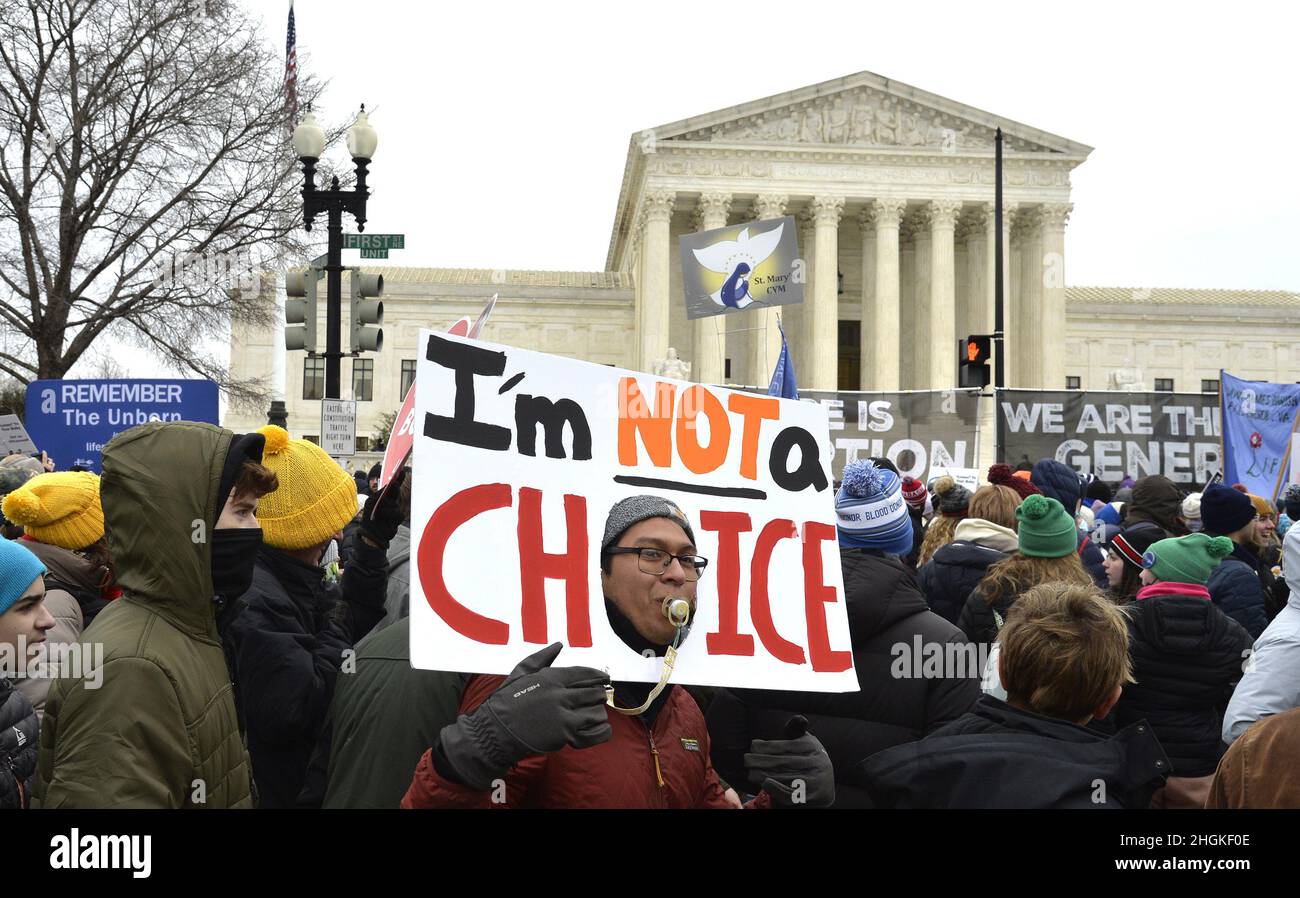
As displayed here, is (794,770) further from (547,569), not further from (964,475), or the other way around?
(964,475)

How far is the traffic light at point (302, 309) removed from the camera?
11648 millimetres

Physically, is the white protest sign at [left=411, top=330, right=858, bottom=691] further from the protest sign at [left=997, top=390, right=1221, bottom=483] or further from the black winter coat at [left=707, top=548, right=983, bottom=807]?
the protest sign at [left=997, top=390, right=1221, bottom=483]

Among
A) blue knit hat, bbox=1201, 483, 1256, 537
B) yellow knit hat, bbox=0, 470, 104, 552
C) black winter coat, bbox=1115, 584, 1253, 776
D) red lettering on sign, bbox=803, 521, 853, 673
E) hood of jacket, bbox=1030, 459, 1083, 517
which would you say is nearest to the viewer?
red lettering on sign, bbox=803, 521, 853, 673

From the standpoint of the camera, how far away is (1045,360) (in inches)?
2024

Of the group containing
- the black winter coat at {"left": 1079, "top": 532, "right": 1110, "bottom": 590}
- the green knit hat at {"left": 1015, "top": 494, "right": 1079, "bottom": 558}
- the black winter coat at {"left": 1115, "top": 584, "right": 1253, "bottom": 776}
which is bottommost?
the black winter coat at {"left": 1115, "top": 584, "right": 1253, "bottom": 776}

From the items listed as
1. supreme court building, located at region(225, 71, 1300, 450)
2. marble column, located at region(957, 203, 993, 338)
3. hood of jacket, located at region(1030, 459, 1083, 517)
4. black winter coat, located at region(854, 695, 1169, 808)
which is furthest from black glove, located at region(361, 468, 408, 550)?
marble column, located at region(957, 203, 993, 338)

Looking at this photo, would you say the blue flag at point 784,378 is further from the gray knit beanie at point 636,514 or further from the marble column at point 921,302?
the marble column at point 921,302

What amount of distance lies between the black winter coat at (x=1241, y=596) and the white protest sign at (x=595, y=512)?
2718 mm

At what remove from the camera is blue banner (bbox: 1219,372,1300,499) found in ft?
38.3

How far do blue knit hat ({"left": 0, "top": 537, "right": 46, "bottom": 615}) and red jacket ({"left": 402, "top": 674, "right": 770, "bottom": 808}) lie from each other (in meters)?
1.11

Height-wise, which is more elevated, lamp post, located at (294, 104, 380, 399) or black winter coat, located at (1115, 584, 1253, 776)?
lamp post, located at (294, 104, 380, 399)

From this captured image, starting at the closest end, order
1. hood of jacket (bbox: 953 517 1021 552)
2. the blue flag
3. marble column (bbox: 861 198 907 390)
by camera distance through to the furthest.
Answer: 1. hood of jacket (bbox: 953 517 1021 552)
2. the blue flag
3. marble column (bbox: 861 198 907 390)

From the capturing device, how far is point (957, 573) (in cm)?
538

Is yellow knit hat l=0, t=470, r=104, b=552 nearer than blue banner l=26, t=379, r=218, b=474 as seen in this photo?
Yes
